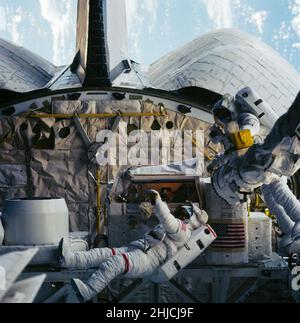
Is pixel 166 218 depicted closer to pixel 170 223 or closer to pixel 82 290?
pixel 170 223

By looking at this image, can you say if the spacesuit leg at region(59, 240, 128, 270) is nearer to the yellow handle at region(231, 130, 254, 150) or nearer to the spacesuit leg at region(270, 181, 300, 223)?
the yellow handle at region(231, 130, 254, 150)

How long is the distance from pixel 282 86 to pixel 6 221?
6.03 m

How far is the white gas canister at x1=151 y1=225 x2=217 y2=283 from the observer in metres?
5.02

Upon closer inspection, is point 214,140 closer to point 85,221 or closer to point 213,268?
point 213,268

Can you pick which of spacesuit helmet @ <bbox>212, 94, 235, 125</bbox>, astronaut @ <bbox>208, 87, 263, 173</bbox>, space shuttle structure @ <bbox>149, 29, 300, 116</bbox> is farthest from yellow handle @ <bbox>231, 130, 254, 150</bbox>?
space shuttle structure @ <bbox>149, 29, 300, 116</bbox>

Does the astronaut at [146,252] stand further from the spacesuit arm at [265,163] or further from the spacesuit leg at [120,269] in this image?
the spacesuit arm at [265,163]

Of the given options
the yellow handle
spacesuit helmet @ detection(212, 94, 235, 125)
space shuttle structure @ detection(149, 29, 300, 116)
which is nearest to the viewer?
the yellow handle

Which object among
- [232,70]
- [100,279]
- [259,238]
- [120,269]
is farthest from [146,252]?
[232,70]

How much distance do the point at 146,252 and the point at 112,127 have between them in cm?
343

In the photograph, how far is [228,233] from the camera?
529cm

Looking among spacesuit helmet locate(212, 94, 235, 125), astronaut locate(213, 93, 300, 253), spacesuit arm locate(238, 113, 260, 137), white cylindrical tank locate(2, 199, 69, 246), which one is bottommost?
white cylindrical tank locate(2, 199, 69, 246)

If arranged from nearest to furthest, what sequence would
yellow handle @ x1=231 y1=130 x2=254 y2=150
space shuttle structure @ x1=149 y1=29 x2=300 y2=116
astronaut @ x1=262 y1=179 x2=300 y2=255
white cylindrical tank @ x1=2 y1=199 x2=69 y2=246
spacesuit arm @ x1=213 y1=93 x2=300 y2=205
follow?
spacesuit arm @ x1=213 y1=93 x2=300 y2=205 < yellow handle @ x1=231 y1=130 x2=254 y2=150 < white cylindrical tank @ x1=2 y1=199 x2=69 y2=246 < astronaut @ x1=262 y1=179 x2=300 y2=255 < space shuttle structure @ x1=149 y1=29 x2=300 y2=116

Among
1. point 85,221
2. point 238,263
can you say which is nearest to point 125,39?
point 85,221

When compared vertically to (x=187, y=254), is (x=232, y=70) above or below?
above
